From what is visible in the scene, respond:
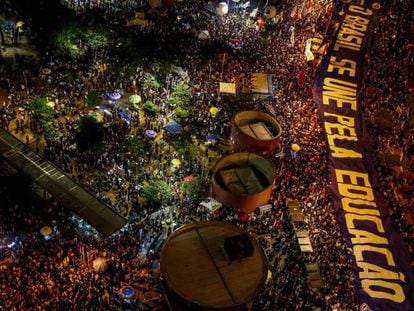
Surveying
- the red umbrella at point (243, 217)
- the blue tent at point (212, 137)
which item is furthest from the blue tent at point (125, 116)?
the red umbrella at point (243, 217)

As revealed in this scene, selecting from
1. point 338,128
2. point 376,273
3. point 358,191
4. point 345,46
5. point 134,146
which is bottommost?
point 376,273

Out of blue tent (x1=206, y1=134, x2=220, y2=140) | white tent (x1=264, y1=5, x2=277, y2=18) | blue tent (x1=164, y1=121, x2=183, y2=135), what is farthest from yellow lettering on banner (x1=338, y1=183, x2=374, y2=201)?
white tent (x1=264, y1=5, x2=277, y2=18)

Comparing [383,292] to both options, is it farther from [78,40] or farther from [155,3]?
[155,3]

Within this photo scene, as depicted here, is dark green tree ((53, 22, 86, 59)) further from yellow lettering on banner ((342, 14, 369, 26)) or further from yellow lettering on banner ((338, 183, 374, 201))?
yellow lettering on banner ((342, 14, 369, 26))

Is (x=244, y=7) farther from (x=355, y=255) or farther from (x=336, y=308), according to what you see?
(x=336, y=308)

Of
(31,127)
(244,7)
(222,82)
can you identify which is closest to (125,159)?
(31,127)

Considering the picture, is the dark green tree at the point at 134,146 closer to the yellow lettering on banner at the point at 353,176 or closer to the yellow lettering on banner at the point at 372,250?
the yellow lettering on banner at the point at 353,176

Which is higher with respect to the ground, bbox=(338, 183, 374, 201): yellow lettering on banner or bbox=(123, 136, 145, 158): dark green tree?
bbox=(123, 136, 145, 158): dark green tree

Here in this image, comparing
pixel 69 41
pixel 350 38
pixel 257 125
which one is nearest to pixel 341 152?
pixel 257 125
